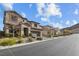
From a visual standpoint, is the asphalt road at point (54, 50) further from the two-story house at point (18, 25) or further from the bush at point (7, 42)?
the two-story house at point (18, 25)

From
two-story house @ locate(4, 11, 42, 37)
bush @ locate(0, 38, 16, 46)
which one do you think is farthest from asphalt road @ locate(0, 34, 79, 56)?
two-story house @ locate(4, 11, 42, 37)

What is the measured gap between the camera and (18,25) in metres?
12.8

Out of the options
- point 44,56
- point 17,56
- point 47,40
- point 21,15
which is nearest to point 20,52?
point 17,56

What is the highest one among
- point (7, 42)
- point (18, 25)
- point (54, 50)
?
point (18, 25)

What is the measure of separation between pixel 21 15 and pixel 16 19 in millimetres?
532

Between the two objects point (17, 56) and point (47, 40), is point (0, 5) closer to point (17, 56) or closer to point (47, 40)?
point (17, 56)

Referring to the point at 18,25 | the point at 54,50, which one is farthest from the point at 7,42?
the point at 54,50


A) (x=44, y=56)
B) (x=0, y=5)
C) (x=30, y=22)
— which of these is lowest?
(x=44, y=56)

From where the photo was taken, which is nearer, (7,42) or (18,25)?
(18,25)

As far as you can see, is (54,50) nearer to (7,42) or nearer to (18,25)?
(18,25)

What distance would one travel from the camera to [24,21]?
1269 centimetres

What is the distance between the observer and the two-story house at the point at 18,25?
1205 cm

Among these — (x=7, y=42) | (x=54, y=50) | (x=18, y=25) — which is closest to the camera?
(x=54, y=50)

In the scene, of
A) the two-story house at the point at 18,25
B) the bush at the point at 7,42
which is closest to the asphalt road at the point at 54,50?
the bush at the point at 7,42
